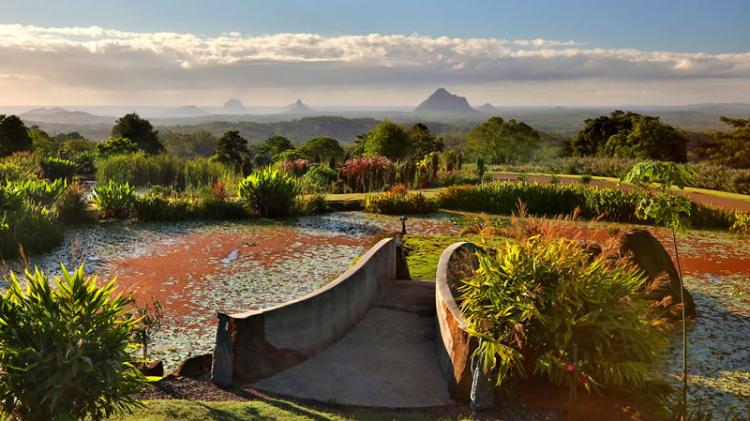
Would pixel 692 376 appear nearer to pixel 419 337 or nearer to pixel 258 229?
pixel 419 337

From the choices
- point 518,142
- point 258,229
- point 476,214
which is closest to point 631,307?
point 258,229

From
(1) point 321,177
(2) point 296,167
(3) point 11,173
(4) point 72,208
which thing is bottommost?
(4) point 72,208

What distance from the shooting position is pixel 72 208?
14.7m

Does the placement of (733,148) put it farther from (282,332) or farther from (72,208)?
(282,332)

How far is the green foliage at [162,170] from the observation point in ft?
75.9

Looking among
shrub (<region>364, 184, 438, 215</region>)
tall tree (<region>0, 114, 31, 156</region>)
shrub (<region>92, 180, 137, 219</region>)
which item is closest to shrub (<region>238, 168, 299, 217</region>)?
shrub (<region>364, 184, 438, 215</region>)

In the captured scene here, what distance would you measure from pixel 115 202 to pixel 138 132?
42.3 meters

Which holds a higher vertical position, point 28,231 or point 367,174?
point 367,174

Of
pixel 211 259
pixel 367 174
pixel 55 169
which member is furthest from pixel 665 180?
pixel 55 169

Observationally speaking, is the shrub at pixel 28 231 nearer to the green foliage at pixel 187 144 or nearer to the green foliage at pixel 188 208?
the green foliage at pixel 188 208

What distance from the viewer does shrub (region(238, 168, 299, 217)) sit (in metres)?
16.4

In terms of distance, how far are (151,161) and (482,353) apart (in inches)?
867

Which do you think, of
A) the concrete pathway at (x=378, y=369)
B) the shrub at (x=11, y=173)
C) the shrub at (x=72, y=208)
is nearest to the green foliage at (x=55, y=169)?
the shrub at (x=11, y=173)

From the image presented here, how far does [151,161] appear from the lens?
24.7 meters
